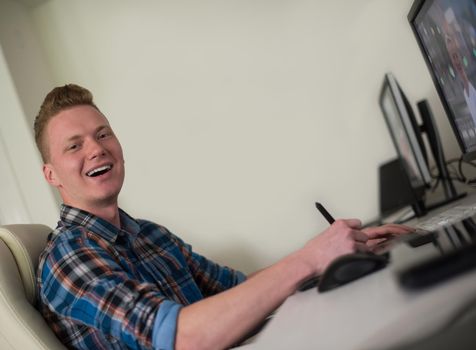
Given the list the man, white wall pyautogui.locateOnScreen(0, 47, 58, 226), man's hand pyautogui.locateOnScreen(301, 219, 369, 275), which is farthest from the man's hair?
man's hand pyautogui.locateOnScreen(301, 219, 369, 275)

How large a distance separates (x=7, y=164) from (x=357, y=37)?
1.63m

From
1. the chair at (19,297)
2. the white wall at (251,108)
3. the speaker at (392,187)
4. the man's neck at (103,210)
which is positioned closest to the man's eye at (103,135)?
the man's neck at (103,210)

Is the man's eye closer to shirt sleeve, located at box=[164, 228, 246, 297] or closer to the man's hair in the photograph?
the man's hair

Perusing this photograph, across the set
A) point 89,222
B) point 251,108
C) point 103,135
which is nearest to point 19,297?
point 89,222

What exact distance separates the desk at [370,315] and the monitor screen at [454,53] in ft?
1.72

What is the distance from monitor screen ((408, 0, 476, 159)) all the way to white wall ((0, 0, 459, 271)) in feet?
1.96

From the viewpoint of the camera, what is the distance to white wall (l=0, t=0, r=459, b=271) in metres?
1.89

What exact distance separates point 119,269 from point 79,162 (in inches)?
16.3

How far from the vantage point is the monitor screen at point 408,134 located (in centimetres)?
139

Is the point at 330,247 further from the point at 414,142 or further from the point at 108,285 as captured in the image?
the point at 414,142

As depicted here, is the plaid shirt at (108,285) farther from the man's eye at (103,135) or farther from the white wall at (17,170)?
the white wall at (17,170)

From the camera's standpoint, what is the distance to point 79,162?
3.96ft

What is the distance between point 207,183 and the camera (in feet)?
6.48

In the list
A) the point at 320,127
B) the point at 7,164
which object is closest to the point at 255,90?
the point at 320,127
